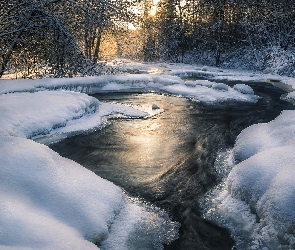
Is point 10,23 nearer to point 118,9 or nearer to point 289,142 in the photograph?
point 118,9

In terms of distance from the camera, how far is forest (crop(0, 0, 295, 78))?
1027cm

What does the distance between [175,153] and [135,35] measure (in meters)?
8.95

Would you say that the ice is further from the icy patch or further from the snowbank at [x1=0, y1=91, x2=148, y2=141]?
the icy patch

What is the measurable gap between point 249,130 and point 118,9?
19.4 ft

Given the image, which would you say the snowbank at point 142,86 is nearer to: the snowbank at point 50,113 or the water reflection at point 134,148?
the snowbank at point 50,113

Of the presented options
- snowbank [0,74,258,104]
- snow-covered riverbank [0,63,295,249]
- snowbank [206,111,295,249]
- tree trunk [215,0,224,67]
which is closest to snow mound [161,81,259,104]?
snowbank [0,74,258,104]

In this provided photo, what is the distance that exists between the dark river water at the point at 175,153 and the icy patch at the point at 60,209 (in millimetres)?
351

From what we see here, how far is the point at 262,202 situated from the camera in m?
3.74

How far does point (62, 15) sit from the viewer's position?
35.9 ft

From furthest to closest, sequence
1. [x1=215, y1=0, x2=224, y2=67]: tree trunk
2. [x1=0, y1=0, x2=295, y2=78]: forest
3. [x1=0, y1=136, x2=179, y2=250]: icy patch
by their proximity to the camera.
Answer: [x1=215, y1=0, x2=224, y2=67]: tree trunk
[x1=0, y1=0, x2=295, y2=78]: forest
[x1=0, y1=136, x2=179, y2=250]: icy patch

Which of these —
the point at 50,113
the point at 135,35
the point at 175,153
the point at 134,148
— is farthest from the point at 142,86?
the point at 175,153

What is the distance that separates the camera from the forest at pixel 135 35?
10.3 meters

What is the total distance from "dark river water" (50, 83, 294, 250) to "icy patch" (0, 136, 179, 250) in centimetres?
35

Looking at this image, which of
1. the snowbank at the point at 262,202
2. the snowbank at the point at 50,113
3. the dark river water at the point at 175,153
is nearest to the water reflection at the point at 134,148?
the dark river water at the point at 175,153
